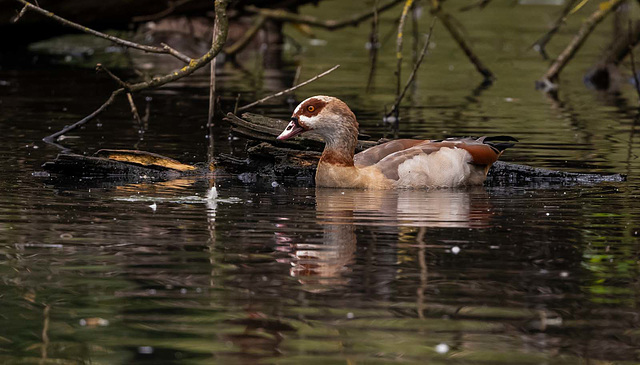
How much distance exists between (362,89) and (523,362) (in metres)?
16.8

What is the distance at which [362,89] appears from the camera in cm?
2203

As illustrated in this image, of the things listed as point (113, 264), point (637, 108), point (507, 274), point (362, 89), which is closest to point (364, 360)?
point (507, 274)

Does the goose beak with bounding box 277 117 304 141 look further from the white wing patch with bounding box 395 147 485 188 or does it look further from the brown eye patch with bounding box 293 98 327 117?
the white wing patch with bounding box 395 147 485 188

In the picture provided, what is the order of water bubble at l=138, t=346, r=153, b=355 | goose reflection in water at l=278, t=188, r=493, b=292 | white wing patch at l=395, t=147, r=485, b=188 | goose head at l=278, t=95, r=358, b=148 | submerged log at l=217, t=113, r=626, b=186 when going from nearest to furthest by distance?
water bubble at l=138, t=346, r=153, b=355, goose reflection in water at l=278, t=188, r=493, b=292, white wing patch at l=395, t=147, r=485, b=188, goose head at l=278, t=95, r=358, b=148, submerged log at l=217, t=113, r=626, b=186

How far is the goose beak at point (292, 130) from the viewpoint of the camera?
11.3 meters

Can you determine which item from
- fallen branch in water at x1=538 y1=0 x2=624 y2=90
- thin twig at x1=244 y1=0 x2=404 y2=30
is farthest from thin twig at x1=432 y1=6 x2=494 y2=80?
fallen branch in water at x1=538 y1=0 x2=624 y2=90

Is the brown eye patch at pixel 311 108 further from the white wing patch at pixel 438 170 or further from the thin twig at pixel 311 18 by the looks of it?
the thin twig at pixel 311 18

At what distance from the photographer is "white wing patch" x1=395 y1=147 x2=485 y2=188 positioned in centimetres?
1101

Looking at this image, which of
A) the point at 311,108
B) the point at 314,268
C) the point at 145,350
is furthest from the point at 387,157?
the point at 145,350

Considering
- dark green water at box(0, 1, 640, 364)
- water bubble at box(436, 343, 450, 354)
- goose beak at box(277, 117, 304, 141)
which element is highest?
goose beak at box(277, 117, 304, 141)

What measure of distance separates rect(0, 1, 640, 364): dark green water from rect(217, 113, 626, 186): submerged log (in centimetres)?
38

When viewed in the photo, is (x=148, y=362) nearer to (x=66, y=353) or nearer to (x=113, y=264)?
(x=66, y=353)

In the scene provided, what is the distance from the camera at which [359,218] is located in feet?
30.5

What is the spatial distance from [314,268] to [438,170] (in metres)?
3.97
